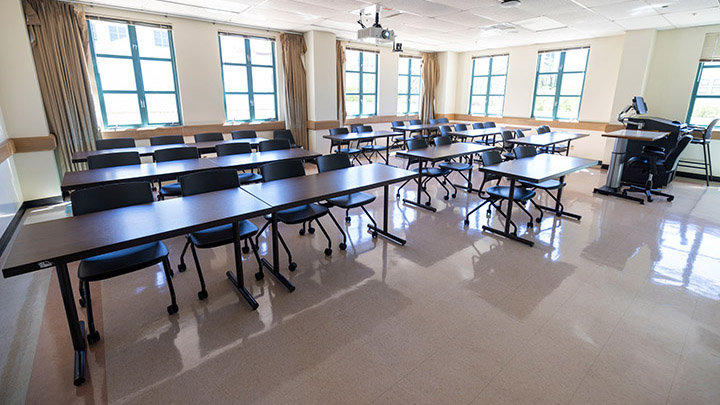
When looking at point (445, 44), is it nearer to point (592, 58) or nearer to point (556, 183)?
point (592, 58)

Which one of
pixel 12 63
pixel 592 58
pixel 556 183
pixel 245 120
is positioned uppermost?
pixel 592 58

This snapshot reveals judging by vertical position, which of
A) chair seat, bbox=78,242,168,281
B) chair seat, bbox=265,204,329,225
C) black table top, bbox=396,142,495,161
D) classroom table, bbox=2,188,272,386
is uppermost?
black table top, bbox=396,142,495,161

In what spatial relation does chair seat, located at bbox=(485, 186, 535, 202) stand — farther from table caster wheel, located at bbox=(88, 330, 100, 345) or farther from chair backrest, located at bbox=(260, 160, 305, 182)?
table caster wheel, located at bbox=(88, 330, 100, 345)

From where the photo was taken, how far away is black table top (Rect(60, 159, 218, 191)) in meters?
3.13

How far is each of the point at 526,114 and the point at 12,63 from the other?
9.72 m

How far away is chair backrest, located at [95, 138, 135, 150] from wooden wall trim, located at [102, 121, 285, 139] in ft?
3.13

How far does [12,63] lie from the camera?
14.9 ft

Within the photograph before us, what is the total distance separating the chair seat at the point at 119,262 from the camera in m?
2.07

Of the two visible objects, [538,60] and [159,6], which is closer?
[159,6]

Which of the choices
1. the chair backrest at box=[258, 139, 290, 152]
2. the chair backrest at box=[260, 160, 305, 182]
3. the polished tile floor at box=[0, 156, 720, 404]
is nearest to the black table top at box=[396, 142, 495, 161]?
the polished tile floor at box=[0, 156, 720, 404]

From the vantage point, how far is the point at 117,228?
2.02m

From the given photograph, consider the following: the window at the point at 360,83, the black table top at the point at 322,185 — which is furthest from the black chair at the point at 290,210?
the window at the point at 360,83

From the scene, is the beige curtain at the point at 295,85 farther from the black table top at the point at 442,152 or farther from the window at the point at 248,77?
the black table top at the point at 442,152

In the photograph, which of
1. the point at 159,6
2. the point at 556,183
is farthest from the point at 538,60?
the point at 159,6
